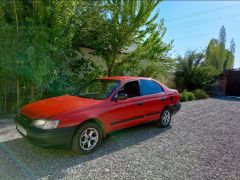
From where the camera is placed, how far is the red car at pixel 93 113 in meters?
3.50

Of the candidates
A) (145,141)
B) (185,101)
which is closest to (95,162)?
(145,141)

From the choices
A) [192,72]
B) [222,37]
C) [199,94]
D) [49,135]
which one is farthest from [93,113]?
[222,37]

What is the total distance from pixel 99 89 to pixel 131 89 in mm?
769

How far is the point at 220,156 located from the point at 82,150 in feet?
8.82

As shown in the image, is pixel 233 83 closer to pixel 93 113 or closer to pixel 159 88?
pixel 159 88

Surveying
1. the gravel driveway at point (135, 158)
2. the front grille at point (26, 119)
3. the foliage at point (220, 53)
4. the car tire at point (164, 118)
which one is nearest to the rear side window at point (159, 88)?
the car tire at point (164, 118)

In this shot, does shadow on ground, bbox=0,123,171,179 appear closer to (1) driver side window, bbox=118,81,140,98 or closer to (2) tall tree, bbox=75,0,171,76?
(1) driver side window, bbox=118,81,140,98

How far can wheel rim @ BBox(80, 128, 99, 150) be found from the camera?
12.5 ft

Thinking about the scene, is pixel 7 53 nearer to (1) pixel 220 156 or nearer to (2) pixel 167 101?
(2) pixel 167 101

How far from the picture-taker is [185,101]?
11.4 meters

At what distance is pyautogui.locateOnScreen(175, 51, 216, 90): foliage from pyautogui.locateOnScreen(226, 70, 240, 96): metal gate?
2.78 meters

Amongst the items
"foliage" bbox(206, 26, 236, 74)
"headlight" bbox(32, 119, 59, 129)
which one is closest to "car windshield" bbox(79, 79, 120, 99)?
"headlight" bbox(32, 119, 59, 129)

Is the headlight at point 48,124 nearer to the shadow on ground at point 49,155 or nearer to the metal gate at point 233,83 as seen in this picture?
the shadow on ground at point 49,155

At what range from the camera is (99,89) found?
4871mm
